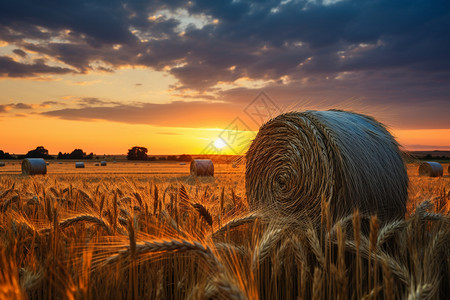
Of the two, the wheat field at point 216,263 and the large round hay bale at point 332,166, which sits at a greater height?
the large round hay bale at point 332,166

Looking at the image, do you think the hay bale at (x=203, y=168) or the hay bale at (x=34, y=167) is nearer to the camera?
the hay bale at (x=203, y=168)

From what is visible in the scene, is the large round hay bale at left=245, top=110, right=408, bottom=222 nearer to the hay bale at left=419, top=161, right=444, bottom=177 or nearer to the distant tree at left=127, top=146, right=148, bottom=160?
the hay bale at left=419, top=161, right=444, bottom=177

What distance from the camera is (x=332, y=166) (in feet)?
12.8

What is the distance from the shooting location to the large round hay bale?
386cm

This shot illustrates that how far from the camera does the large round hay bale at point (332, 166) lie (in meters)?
3.86

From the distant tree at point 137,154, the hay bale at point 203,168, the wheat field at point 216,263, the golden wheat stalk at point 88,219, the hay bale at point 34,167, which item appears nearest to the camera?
the wheat field at point 216,263

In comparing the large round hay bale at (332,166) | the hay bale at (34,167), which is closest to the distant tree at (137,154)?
the hay bale at (34,167)

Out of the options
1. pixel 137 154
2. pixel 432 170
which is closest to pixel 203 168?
pixel 432 170

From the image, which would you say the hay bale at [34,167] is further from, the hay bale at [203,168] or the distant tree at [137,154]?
the distant tree at [137,154]

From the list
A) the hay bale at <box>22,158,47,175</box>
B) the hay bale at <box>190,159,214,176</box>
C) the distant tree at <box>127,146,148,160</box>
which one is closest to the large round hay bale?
the hay bale at <box>190,159,214,176</box>

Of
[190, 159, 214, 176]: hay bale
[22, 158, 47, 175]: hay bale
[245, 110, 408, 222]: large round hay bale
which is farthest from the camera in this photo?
[22, 158, 47, 175]: hay bale

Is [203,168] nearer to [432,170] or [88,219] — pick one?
[432,170]

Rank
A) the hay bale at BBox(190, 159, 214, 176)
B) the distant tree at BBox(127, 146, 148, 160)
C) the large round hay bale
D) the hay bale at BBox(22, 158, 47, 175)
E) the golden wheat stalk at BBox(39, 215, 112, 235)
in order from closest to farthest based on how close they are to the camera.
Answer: the golden wheat stalk at BBox(39, 215, 112, 235), the large round hay bale, the hay bale at BBox(190, 159, 214, 176), the hay bale at BBox(22, 158, 47, 175), the distant tree at BBox(127, 146, 148, 160)

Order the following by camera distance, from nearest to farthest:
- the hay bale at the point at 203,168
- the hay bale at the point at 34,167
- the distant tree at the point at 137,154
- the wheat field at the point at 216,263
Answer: the wheat field at the point at 216,263 → the hay bale at the point at 203,168 → the hay bale at the point at 34,167 → the distant tree at the point at 137,154
